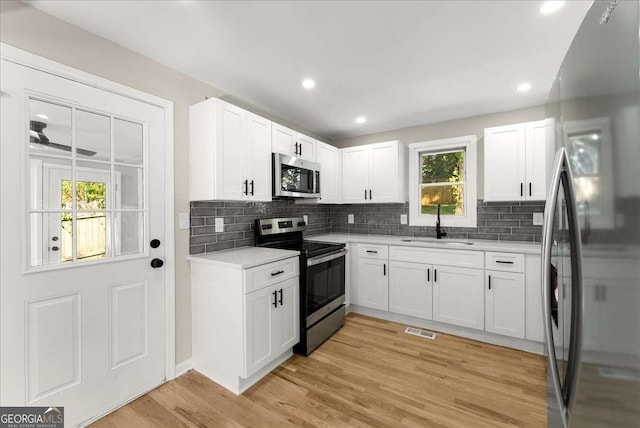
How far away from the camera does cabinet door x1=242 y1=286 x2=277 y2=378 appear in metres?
1.98

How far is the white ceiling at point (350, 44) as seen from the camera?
156cm

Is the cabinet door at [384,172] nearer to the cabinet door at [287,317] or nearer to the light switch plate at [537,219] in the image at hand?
the light switch plate at [537,219]

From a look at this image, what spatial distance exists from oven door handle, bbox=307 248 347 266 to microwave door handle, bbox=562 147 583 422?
6.31ft

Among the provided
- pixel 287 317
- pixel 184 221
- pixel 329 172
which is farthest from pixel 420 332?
pixel 184 221

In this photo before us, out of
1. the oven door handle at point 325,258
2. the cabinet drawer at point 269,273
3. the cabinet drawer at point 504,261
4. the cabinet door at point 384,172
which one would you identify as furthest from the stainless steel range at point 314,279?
the cabinet drawer at point 504,261

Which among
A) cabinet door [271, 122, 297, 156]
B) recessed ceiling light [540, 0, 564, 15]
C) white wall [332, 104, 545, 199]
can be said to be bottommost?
cabinet door [271, 122, 297, 156]

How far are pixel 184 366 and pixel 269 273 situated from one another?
1050 millimetres

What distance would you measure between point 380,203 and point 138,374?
3201mm

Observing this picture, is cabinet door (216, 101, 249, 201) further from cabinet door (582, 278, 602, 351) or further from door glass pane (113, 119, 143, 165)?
cabinet door (582, 278, 602, 351)

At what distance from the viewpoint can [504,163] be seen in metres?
2.93

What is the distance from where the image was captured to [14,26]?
1466 millimetres

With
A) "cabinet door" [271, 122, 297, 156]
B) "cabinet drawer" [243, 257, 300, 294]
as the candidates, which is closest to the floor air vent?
"cabinet drawer" [243, 257, 300, 294]

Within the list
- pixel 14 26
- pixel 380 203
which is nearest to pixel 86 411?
pixel 14 26

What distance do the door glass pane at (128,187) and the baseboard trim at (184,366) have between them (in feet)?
4.30
